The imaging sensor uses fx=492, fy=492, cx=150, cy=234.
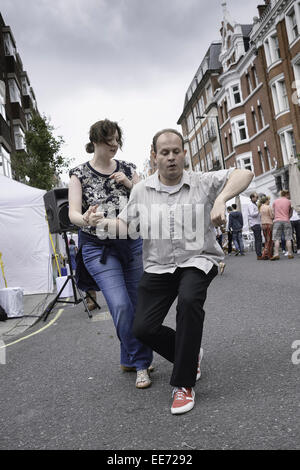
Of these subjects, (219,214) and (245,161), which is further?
(245,161)

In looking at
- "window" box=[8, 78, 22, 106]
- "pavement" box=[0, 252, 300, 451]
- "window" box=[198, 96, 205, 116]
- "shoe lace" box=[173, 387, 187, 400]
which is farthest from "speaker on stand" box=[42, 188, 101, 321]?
"window" box=[198, 96, 205, 116]

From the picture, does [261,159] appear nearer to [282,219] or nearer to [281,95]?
[281,95]

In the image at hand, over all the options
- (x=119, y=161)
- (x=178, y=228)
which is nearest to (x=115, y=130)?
(x=119, y=161)

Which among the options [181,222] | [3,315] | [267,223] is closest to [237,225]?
[267,223]

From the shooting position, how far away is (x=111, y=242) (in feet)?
12.1

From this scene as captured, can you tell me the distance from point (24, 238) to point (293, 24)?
21602 millimetres

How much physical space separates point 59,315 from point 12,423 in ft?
18.5

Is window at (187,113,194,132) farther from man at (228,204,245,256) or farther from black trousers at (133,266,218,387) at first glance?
black trousers at (133,266,218,387)

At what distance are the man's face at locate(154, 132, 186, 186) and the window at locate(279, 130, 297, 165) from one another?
26.4 m

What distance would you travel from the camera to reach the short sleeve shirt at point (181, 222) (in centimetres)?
328

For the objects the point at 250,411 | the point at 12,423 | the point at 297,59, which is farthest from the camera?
the point at 297,59

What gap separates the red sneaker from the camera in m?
2.96

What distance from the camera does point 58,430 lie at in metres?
2.95
